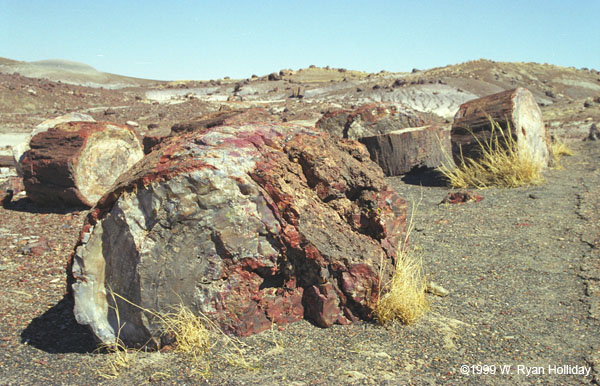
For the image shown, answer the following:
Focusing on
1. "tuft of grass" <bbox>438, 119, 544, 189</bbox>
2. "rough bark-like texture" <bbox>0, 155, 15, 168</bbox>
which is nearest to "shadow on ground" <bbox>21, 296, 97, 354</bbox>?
"tuft of grass" <bbox>438, 119, 544, 189</bbox>

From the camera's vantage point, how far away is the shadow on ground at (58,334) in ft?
9.25

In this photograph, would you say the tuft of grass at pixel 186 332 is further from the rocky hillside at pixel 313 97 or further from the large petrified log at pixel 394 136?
the rocky hillside at pixel 313 97

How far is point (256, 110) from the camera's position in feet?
26.0

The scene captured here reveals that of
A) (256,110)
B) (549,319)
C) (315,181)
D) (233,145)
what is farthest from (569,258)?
(256,110)

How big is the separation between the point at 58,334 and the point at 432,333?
2.34m

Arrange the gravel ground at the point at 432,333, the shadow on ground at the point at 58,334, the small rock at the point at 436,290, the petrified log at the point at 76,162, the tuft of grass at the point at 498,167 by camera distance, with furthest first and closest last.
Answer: the tuft of grass at the point at 498,167 < the petrified log at the point at 76,162 < the small rock at the point at 436,290 < the shadow on ground at the point at 58,334 < the gravel ground at the point at 432,333

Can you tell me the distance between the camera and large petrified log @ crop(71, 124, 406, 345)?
106 inches

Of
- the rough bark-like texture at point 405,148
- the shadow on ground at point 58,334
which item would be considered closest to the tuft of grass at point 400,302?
the shadow on ground at point 58,334

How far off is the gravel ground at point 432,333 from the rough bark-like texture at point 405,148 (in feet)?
11.2

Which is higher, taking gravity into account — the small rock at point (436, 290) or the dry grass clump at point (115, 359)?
the small rock at point (436, 290)

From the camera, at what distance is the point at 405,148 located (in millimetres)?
8281

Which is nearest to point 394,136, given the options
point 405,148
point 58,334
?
point 405,148

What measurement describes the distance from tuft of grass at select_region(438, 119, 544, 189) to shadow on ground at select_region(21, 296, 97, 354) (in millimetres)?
5814

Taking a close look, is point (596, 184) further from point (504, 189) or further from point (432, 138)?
point (432, 138)
